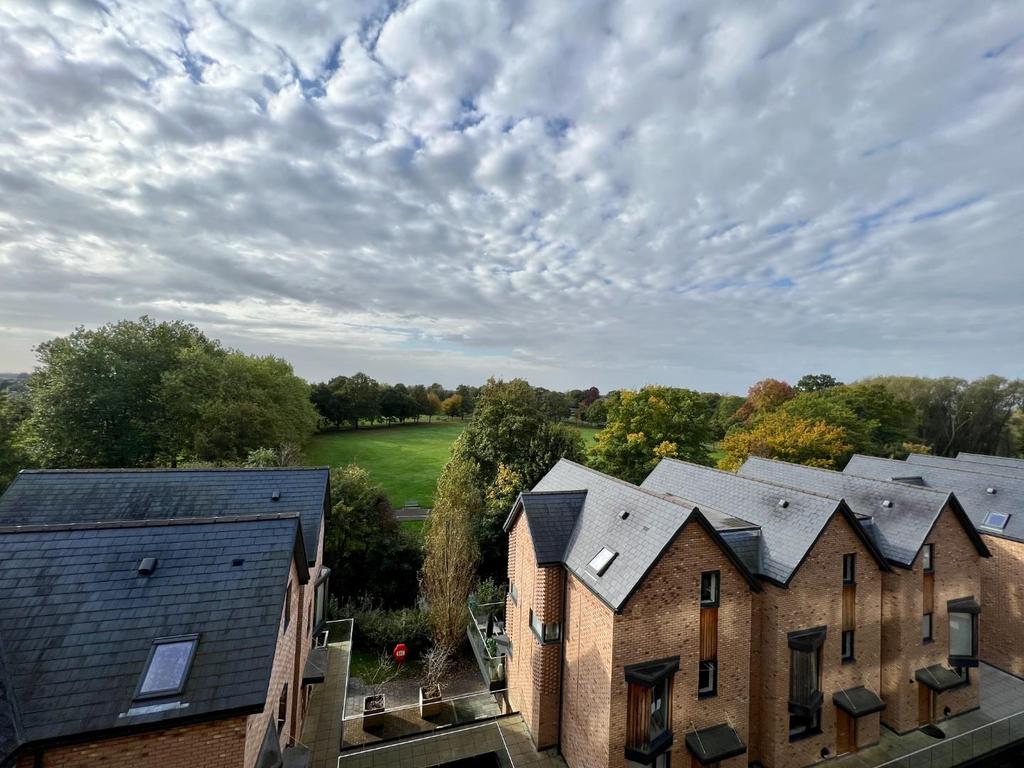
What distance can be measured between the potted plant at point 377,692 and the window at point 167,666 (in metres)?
9.34

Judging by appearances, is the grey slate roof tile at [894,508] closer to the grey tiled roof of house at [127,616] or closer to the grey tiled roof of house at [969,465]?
the grey tiled roof of house at [969,465]

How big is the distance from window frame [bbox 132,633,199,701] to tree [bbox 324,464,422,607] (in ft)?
53.0

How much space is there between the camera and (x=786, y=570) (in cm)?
1384

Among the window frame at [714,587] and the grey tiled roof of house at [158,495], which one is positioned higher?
the grey tiled roof of house at [158,495]

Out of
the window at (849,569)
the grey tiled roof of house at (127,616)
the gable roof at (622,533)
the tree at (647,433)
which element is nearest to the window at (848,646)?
the window at (849,569)

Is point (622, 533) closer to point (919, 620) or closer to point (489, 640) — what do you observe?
point (489, 640)

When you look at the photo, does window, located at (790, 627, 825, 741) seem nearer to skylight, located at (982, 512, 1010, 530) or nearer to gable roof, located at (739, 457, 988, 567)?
gable roof, located at (739, 457, 988, 567)

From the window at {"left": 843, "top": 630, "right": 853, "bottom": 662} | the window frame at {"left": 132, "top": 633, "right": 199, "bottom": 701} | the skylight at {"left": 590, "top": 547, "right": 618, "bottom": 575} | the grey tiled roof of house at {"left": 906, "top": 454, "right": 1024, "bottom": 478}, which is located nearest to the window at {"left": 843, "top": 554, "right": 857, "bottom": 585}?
the window at {"left": 843, "top": 630, "right": 853, "bottom": 662}

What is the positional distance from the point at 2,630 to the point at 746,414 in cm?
8122

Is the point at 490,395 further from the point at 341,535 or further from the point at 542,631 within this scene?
the point at 542,631

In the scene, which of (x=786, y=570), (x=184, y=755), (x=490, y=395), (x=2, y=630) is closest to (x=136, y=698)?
(x=184, y=755)

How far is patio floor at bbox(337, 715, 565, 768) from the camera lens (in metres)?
14.2

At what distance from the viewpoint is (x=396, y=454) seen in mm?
59312

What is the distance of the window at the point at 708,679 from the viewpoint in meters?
13.4
